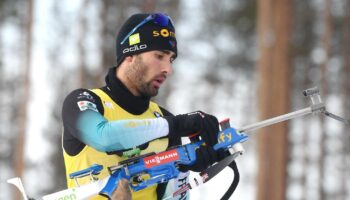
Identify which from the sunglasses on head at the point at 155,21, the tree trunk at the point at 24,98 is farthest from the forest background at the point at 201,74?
the sunglasses on head at the point at 155,21

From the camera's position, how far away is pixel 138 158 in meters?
3.16

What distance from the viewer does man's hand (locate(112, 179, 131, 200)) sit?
3062 millimetres

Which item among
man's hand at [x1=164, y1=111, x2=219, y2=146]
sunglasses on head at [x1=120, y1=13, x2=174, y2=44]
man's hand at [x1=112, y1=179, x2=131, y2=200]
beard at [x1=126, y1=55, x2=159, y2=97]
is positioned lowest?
man's hand at [x1=112, y1=179, x2=131, y2=200]

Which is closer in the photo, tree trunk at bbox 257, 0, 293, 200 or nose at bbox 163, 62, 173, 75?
nose at bbox 163, 62, 173, 75

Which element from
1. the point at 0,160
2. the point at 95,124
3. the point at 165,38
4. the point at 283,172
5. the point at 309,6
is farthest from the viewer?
→ the point at 0,160

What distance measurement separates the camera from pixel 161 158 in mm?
3172

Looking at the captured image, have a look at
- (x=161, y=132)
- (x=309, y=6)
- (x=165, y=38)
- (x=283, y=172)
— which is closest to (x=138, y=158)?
(x=161, y=132)

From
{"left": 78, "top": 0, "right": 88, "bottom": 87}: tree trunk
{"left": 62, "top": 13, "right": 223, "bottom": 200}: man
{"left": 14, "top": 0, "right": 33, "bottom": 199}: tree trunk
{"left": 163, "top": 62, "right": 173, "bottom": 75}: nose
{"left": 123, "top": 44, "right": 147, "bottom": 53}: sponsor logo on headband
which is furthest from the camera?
{"left": 78, "top": 0, "right": 88, "bottom": 87}: tree trunk

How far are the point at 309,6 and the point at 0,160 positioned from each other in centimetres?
1276

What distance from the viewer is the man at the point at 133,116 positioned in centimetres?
305

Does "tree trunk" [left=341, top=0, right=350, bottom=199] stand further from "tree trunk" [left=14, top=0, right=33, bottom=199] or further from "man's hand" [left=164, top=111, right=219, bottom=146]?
"man's hand" [left=164, top=111, right=219, bottom=146]

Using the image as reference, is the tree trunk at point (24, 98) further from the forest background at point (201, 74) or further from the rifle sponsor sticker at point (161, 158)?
the rifle sponsor sticker at point (161, 158)

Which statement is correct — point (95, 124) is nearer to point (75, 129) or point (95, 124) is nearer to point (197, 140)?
point (75, 129)

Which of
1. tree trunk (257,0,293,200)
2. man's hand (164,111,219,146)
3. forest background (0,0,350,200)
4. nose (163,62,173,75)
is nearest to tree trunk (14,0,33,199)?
forest background (0,0,350,200)
